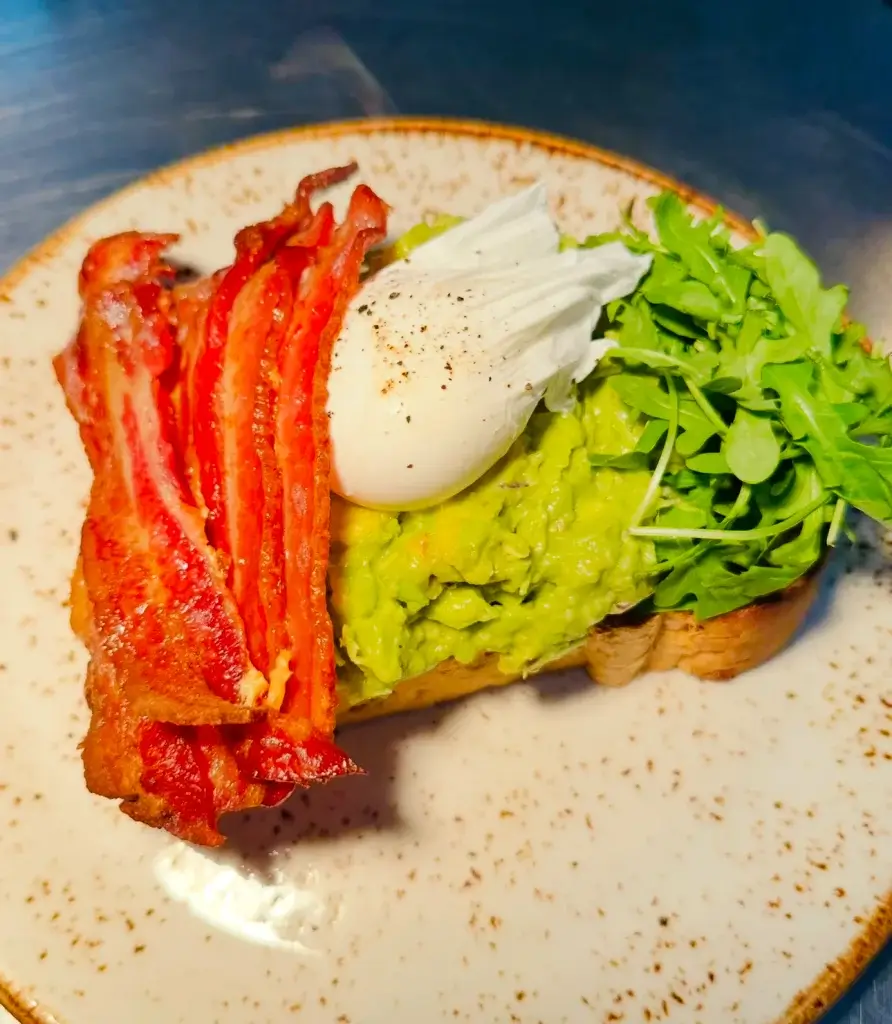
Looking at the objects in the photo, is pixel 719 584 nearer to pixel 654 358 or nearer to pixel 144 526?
pixel 654 358

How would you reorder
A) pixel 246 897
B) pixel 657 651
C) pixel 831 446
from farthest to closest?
pixel 657 651, pixel 246 897, pixel 831 446

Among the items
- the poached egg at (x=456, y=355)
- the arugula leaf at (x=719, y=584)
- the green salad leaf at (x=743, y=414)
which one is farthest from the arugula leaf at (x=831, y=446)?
the poached egg at (x=456, y=355)

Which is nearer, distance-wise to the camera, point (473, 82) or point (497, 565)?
point (497, 565)

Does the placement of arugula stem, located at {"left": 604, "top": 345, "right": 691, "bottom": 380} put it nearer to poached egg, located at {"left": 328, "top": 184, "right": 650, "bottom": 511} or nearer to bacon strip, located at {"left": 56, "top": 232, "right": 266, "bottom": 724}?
poached egg, located at {"left": 328, "top": 184, "right": 650, "bottom": 511}

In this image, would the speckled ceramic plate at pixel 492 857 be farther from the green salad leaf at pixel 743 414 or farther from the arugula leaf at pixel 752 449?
the arugula leaf at pixel 752 449

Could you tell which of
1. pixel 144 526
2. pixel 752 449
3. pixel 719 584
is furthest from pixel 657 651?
pixel 144 526

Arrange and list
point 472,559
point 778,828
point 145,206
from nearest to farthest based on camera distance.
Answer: point 472,559
point 778,828
point 145,206

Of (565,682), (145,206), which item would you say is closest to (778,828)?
(565,682)

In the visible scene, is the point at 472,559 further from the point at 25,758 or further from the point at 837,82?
the point at 837,82
